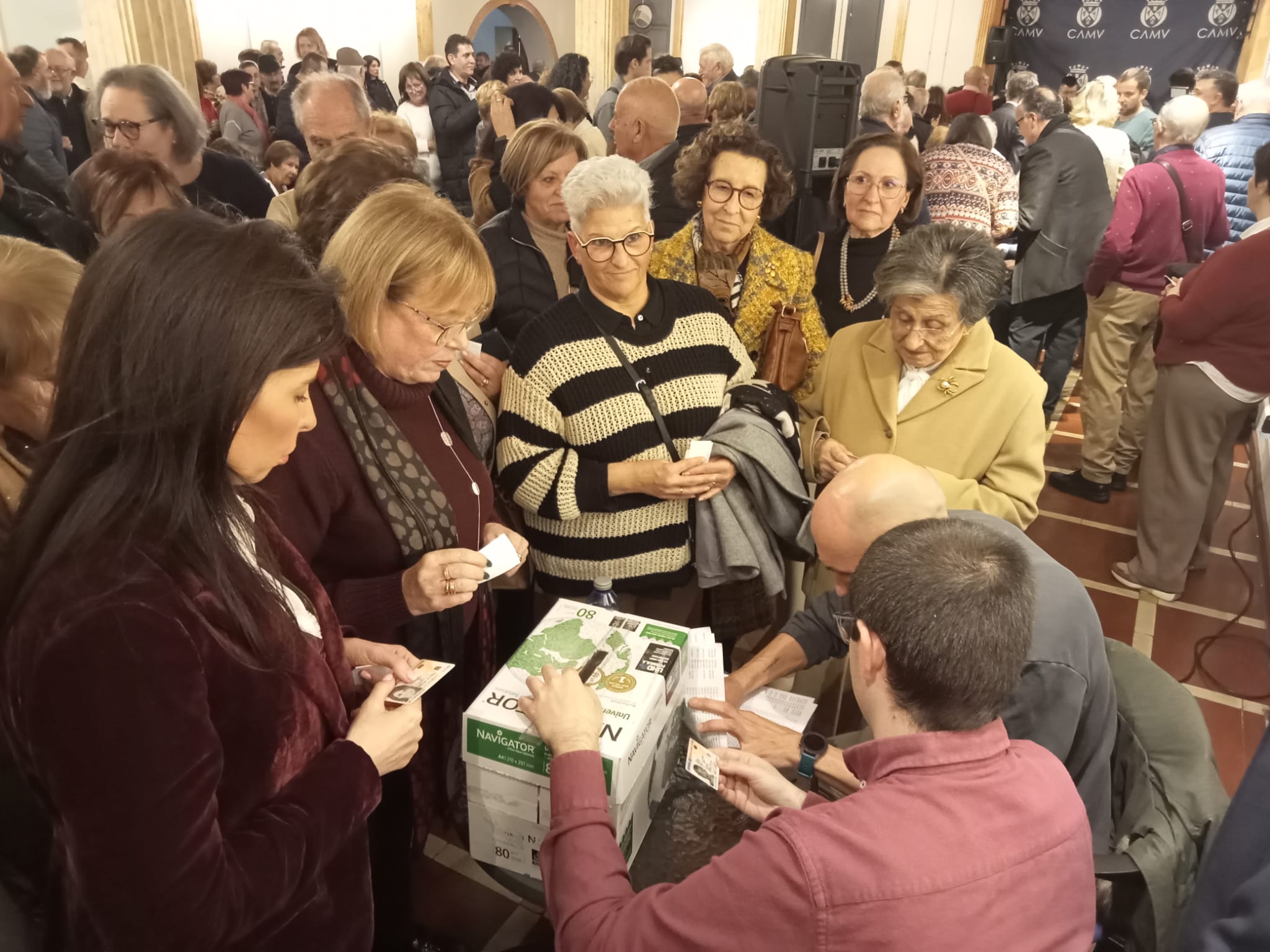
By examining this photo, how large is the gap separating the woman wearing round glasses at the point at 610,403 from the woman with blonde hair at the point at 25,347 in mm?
939

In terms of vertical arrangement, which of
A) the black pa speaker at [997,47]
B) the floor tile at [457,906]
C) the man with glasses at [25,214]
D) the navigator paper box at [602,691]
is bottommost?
the floor tile at [457,906]

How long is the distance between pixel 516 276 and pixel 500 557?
136 cm

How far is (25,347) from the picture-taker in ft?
4.53

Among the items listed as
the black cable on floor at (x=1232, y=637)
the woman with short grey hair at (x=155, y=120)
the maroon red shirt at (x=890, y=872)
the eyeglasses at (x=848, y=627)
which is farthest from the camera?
the black cable on floor at (x=1232, y=637)

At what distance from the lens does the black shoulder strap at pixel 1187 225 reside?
13.3ft

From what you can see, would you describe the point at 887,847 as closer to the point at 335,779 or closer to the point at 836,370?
the point at 335,779

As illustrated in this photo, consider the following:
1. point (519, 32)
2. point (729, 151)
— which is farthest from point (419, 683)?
point (519, 32)

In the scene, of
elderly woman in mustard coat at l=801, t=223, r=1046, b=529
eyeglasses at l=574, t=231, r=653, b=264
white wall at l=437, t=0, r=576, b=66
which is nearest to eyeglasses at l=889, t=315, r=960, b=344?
elderly woman in mustard coat at l=801, t=223, r=1046, b=529

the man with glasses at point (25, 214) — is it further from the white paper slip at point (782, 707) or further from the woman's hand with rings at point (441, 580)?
the white paper slip at point (782, 707)

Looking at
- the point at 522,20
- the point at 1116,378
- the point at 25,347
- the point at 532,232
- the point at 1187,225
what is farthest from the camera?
the point at 522,20

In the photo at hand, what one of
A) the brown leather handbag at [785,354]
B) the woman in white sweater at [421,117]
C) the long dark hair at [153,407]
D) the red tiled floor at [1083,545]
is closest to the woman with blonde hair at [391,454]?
the long dark hair at [153,407]

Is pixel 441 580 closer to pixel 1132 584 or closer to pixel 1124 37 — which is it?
pixel 1132 584

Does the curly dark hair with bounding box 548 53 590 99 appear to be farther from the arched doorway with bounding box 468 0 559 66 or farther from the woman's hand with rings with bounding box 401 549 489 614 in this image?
the arched doorway with bounding box 468 0 559 66

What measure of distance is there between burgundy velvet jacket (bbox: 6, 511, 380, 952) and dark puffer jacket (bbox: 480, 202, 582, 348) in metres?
1.85
